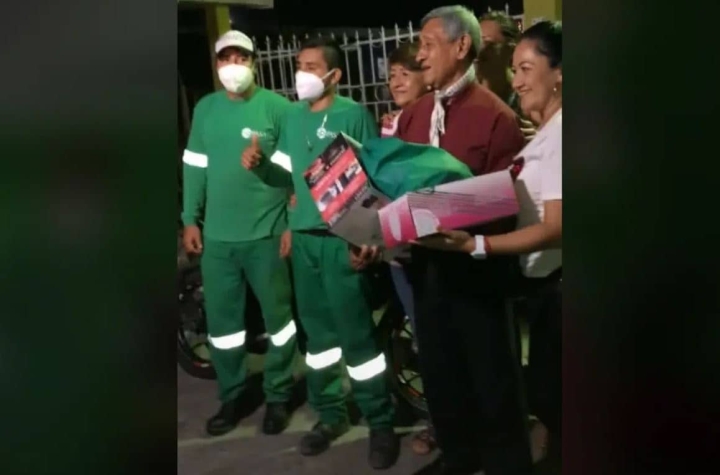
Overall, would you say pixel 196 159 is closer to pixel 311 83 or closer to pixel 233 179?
pixel 233 179

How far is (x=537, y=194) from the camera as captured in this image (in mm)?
1218

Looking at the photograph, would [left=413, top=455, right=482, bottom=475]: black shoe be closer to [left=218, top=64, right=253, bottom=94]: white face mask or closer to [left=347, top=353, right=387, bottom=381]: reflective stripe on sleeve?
[left=347, top=353, right=387, bottom=381]: reflective stripe on sleeve

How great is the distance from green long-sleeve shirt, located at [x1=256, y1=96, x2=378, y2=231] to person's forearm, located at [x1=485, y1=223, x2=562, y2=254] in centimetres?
26

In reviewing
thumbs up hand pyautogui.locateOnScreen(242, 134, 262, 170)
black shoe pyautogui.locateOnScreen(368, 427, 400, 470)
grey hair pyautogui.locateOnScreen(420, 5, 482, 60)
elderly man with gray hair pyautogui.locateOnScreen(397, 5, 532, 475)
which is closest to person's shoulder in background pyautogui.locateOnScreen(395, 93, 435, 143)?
elderly man with gray hair pyautogui.locateOnScreen(397, 5, 532, 475)

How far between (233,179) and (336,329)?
1.00 feet

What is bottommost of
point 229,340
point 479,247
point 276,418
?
point 276,418

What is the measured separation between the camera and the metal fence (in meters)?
1.22

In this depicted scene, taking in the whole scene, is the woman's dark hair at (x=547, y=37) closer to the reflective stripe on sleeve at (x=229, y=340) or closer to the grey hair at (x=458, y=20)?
the grey hair at (x=458, y=20)

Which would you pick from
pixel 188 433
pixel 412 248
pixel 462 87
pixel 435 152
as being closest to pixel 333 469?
pixel 188 433

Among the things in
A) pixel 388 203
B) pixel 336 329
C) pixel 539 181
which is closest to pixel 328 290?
pixel 336 329

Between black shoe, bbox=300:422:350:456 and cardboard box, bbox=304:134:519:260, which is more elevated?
cardboard box, bbox=304:134:519:260

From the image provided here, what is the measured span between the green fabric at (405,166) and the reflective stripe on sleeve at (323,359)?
29 cm
